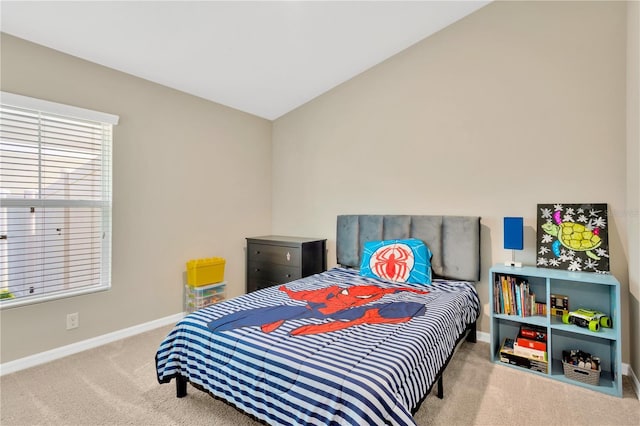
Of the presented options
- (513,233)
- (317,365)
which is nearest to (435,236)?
(513,233)

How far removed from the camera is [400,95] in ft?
10.6

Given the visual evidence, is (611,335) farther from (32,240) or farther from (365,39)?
(32,240)

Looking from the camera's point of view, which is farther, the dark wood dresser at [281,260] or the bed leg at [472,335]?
the dark wood dresser at [281,260]

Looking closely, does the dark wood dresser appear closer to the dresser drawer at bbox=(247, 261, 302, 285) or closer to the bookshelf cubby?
the dresser drawer at bbox=(247, 261, 302, 285)

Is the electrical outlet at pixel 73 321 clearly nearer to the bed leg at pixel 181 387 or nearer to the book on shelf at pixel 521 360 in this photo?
the bed leg at pixel 181 387

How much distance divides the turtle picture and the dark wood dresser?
210 cm

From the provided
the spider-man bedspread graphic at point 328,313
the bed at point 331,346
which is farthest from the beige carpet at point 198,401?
the spider-man bedspread graphic at point 328,313

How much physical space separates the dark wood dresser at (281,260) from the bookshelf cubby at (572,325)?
1.74m

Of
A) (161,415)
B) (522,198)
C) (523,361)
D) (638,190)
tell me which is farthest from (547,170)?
(161,415)

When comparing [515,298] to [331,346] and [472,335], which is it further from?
[331,346]

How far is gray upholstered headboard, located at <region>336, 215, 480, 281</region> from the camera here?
271cm

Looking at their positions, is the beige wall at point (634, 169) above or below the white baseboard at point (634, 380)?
above

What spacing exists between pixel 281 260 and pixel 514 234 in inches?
85.6

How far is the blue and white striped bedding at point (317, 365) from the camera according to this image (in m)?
1.21
